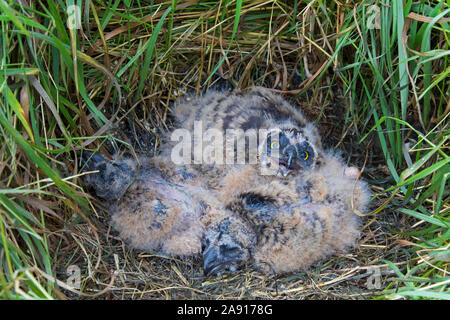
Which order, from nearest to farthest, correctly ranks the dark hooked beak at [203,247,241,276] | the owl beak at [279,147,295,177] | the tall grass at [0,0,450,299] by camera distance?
1. the tall grass at [0,0,450,299]
2. the dark hooked beak at [203,247,241,276]
3. the owl beak at [279,147,295,177]

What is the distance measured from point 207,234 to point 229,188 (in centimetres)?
42

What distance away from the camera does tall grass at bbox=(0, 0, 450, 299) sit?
2.67m

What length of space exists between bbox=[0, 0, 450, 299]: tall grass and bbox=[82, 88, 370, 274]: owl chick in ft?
0.73

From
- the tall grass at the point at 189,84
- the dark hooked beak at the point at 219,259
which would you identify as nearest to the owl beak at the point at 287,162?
the tall grass at the point at 189,84

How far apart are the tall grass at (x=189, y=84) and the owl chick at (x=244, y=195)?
223mm

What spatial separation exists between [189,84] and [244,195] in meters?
1.22

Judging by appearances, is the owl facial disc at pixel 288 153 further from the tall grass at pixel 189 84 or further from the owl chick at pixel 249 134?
the tall grass at pixel 189 84

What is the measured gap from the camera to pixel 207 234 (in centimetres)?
326

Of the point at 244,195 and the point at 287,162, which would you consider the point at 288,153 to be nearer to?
the point at 287,162

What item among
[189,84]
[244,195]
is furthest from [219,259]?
[189,84]

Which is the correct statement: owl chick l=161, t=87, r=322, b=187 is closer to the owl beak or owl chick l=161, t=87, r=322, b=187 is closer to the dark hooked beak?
the owl beak

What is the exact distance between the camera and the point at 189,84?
3.98m

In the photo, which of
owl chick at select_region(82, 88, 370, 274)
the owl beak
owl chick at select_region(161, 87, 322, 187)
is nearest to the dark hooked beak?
owl chick at select_region(82, 88, 370, 274)

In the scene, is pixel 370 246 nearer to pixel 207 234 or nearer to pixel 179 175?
pixel 207 234
